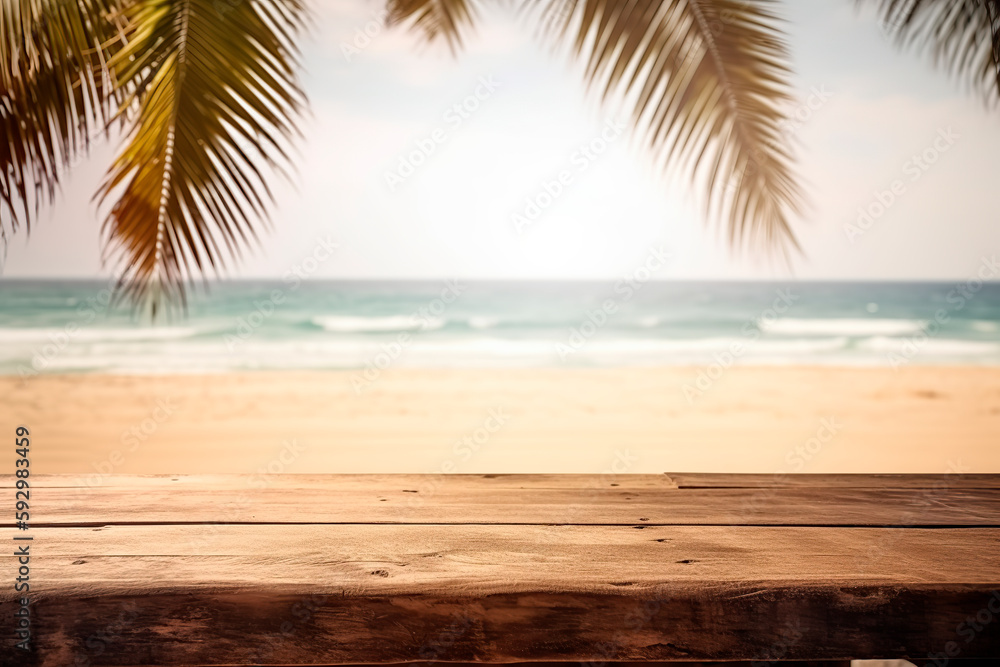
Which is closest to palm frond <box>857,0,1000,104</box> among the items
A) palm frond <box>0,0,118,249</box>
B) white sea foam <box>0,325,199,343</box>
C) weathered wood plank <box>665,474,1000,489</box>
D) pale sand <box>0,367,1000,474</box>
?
weathered wood plank <box>665,474,1000,489</box>

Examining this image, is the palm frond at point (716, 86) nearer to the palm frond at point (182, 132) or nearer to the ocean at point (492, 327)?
the palm frond at point (182, 132)

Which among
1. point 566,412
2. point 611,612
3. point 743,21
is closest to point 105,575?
point 611,612

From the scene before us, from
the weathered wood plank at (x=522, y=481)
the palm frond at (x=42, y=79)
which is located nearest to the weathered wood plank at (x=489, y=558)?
the weathered wood plank at (x=522, y=481)

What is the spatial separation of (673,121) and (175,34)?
5.48ft

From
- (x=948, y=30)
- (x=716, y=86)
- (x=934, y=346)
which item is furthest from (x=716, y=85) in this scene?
(x=934, y=346)

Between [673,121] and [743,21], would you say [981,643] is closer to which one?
[673,121]

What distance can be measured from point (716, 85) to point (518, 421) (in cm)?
405

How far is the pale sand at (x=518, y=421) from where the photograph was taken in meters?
4.66

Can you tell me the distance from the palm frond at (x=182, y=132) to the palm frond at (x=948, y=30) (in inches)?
80.7

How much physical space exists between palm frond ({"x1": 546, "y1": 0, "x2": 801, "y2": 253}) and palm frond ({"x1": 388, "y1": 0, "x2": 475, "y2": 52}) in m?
2.30

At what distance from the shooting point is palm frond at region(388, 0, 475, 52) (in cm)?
443

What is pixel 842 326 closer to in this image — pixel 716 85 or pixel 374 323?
pixel 374 323

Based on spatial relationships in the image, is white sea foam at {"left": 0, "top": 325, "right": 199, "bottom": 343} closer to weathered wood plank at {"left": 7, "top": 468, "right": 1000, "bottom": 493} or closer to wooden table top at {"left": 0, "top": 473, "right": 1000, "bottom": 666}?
weathered wood plank at {"left": 7, "top": 468, "right": 1000, "bottom": 493}

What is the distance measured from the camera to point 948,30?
2.26 m
